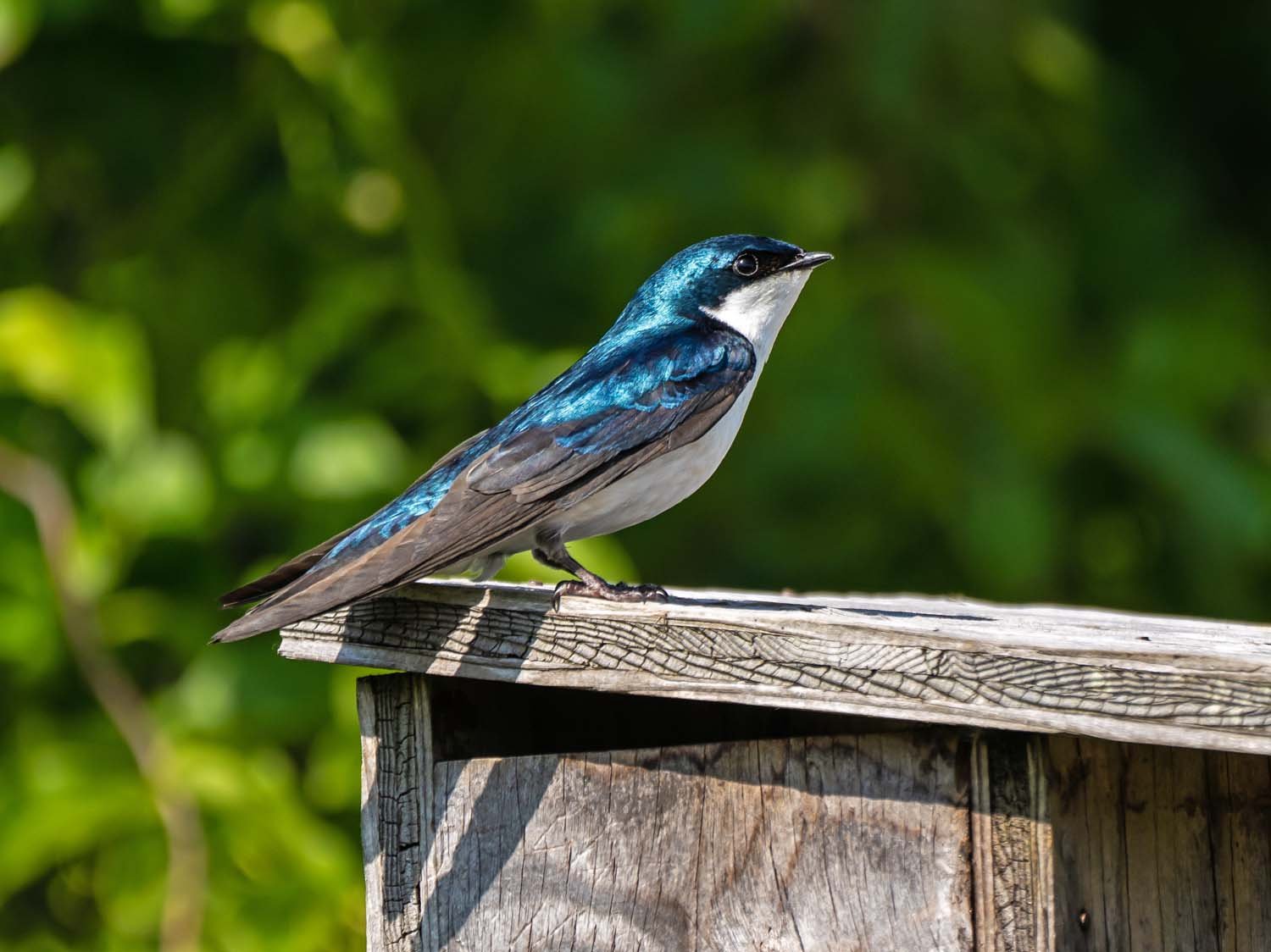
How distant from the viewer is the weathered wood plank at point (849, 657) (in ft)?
4.78

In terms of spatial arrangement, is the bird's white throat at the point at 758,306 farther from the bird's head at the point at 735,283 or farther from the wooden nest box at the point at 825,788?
the wooden nest box at the point at 825,788

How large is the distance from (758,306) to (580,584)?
0.75m

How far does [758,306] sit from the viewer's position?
2.45m

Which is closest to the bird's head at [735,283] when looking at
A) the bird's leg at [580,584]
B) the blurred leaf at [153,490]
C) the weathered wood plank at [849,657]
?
the bird's leg at [580,584]

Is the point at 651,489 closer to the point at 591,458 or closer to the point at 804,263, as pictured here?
the point at 591,458

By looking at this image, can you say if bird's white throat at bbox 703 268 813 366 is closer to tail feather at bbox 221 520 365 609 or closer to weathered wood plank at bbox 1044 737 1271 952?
tail feather at bbox 221 520 365 609

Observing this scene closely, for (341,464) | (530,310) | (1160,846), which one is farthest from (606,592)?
(530,310)

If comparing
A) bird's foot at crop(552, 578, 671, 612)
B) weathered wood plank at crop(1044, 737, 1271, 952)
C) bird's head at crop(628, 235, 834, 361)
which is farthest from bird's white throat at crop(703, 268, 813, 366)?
weathered wood plank at crop(1044, 737, 1271, 952)

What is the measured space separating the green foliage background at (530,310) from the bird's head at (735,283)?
682mm

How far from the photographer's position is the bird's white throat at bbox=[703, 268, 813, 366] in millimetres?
2443

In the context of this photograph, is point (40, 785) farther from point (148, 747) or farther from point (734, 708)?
point (734, 708)

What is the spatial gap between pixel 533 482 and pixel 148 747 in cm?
150

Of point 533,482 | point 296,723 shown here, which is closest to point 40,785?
point 296,723

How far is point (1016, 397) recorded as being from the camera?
4.12m
